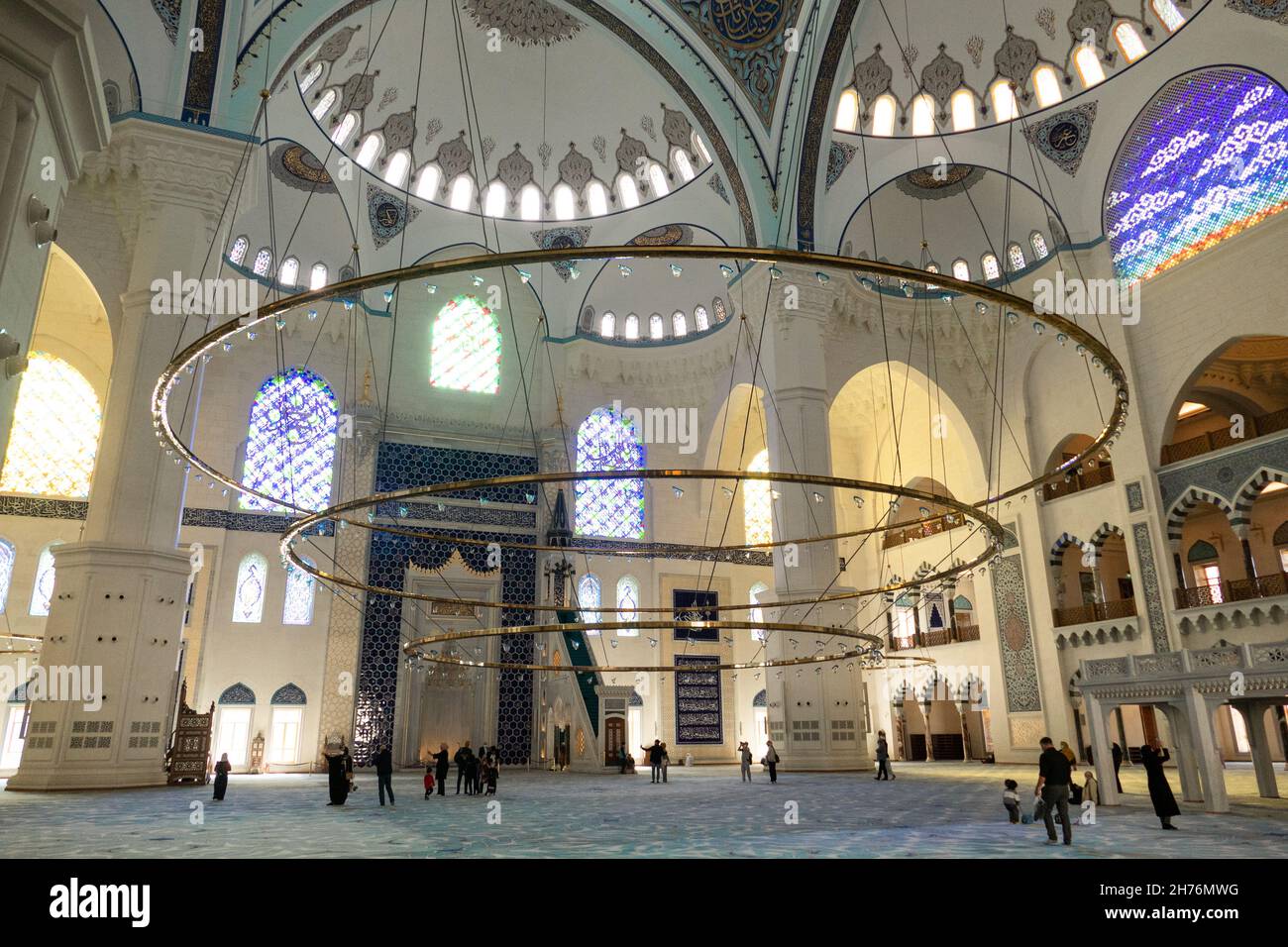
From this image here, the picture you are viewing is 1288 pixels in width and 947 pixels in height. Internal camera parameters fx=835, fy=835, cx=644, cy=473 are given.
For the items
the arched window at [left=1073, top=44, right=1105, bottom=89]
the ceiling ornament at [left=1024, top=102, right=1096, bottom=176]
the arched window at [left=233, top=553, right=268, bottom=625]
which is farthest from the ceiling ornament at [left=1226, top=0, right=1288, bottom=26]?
the arched window at [left=233, top=553, right=268, bottom=625]

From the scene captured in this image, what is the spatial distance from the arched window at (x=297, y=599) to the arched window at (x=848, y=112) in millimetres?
13474

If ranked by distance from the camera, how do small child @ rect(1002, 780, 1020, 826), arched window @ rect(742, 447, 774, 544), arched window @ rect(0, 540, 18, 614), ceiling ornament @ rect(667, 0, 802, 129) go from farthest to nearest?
arched window @ rect(742, 447, 774, 544), ceiling ornament @ rect(667, 0, 802, 129), arched window @ rect(0, 540, 18, 614), small child @ rect(1002, 780, 1020, 826)

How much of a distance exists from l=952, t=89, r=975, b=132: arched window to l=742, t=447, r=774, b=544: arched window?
820 cm

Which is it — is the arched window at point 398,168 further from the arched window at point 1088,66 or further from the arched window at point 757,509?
the arched window at point 1088,66

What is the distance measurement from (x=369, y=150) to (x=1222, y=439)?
1739 cm

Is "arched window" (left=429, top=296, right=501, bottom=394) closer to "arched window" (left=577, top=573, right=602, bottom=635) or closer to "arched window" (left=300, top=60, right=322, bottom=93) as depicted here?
"arched window" (left=577, top=573, right=602, bottom=635)

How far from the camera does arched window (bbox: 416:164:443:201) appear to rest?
734 inches

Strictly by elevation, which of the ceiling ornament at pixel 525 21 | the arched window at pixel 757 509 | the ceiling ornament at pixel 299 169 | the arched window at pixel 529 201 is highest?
the ceiling ornament at pixel 525 21

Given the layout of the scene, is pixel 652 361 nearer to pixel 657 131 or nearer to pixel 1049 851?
pixel 657 131

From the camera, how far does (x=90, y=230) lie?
11.7m

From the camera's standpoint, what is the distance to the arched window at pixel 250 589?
15.8 metres

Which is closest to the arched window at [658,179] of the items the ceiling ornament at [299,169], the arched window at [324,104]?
the arched window at [324,104]
